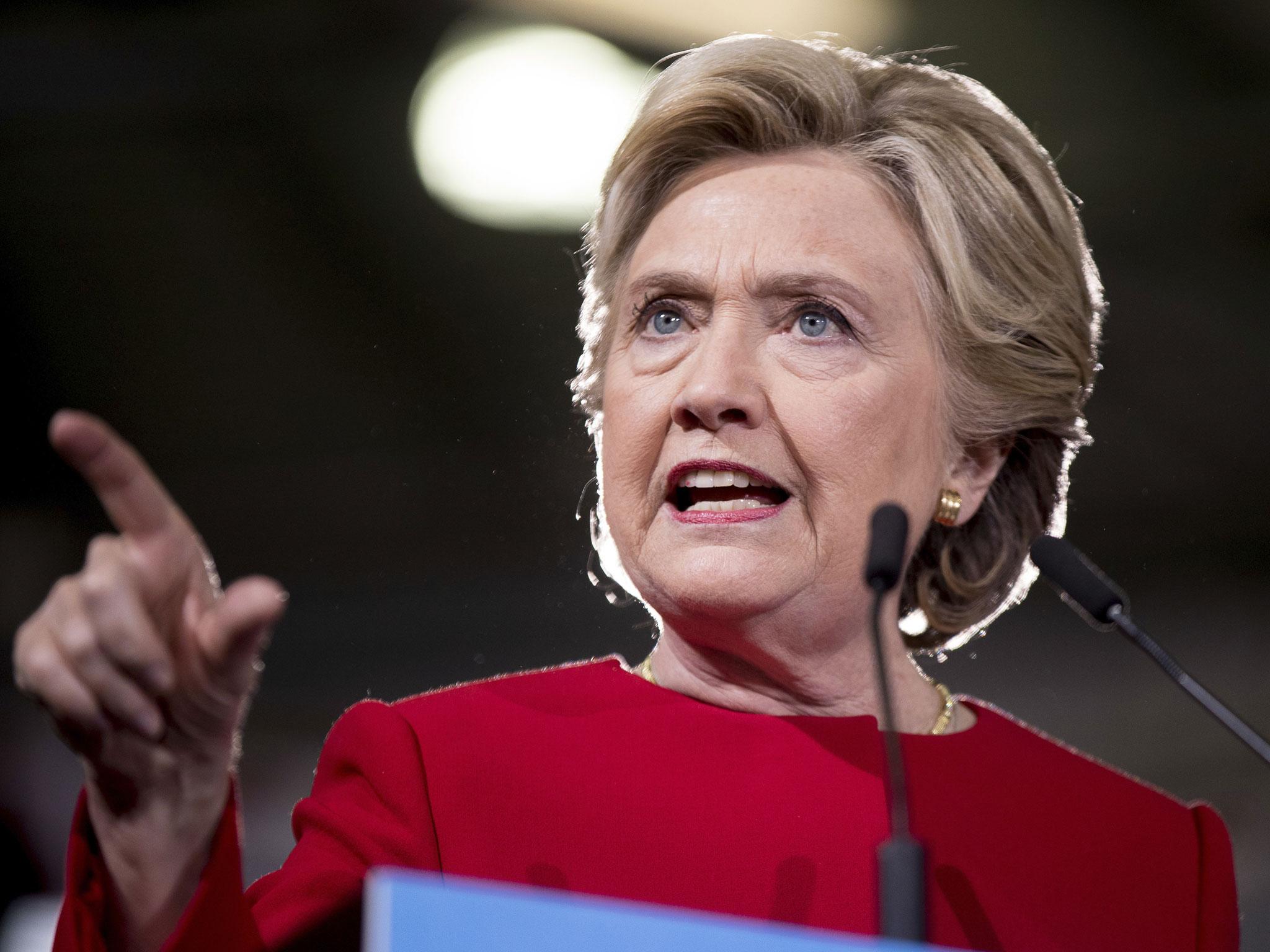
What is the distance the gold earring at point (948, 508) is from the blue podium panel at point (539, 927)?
113 cm

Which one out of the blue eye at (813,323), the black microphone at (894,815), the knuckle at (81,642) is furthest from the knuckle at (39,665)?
the blue eye at (813,323)

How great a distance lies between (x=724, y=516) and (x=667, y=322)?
0.30 meters

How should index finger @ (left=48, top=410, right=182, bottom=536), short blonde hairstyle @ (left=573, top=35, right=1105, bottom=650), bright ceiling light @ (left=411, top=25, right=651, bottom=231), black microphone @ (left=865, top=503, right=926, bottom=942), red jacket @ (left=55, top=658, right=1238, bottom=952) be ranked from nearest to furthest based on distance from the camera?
index finger @ (left=48, top=410, right=182, bottom=536), black microphone @ (left=865, top=503, right=926, bottom=942), red jacket @ (left=55, top=658, right=1238, bottom=952), short blonde hairstyle @ (left=573, top=35, right=1105, bottom=650), bright ceiling light @ (left=411, top=25, right=651, bottom=231)

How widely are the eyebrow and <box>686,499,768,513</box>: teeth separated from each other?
0.85 ft

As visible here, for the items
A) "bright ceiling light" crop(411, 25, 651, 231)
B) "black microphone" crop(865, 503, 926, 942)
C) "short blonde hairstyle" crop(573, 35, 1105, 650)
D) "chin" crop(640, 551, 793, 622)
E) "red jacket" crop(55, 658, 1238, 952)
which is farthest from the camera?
"bright ceiling light" crop(411, 25, 651, 231)

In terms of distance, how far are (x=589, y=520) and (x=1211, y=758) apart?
1.20 meters

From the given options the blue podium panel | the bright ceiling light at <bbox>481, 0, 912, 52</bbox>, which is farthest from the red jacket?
the bright ceiling light at <bbox>481, 0, 912, 52</bbox>

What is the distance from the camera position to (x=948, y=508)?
6.14 feet

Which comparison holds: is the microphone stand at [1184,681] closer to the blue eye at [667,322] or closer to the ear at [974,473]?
the ear at [974,473]

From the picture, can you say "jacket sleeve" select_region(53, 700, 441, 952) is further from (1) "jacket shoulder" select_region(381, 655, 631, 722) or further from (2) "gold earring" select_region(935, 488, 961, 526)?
(2) "gold earring" select_region(935, 488, 961, 526)

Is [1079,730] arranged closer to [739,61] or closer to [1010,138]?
[1010,138]

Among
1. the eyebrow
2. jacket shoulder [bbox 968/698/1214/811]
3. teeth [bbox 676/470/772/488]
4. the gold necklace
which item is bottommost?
jacket shoulder [bbox 968/698/1214/811]

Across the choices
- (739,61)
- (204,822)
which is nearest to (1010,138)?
(739,61)

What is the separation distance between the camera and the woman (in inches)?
61.4
